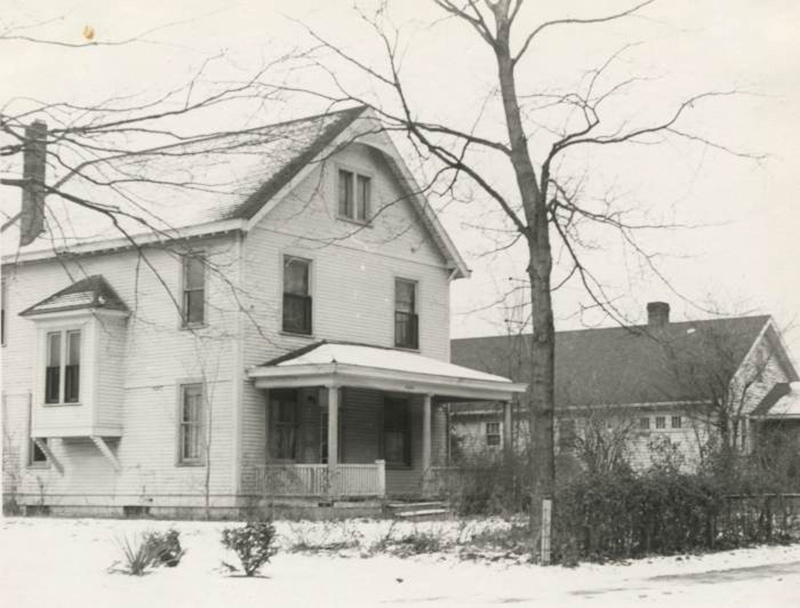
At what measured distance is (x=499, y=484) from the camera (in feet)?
76.2

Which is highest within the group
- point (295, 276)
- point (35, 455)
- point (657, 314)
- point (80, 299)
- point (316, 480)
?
point (657, 314)

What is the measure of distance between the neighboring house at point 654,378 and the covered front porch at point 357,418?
12.2 feet

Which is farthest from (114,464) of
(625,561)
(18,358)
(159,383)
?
(625,561)

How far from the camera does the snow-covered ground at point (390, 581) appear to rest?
1129 cm

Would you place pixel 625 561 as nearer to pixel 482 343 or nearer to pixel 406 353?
pixel 406 353

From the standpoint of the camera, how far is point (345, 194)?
27062mm

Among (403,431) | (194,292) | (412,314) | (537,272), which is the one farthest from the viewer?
(412,314)

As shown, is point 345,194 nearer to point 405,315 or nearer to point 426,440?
point 405,315

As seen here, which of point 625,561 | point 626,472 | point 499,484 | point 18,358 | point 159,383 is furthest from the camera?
point 18,358

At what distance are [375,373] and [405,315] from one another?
16.2 feet

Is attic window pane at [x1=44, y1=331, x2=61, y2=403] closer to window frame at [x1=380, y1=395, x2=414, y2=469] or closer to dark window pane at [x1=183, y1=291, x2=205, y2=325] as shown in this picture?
dark window pane at [x1=183, y1=291, x2=205, y2=325]

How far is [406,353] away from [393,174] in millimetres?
4131

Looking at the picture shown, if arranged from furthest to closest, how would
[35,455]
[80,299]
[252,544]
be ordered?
[35,455] → [80,299] → [252,544]

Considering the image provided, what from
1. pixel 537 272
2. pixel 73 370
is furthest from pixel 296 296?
pixel 537 272
